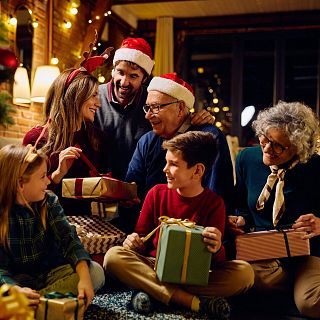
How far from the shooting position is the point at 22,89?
5.06m

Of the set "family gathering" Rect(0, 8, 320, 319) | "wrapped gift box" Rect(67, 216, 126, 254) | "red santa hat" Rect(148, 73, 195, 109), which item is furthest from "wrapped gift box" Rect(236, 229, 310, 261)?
"red santa hat" Rect(148, 73, 195, 109)

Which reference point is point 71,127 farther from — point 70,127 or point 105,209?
point 105,209

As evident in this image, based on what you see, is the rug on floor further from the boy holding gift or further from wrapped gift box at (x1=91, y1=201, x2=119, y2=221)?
wrapped gift box at (x1=91, y1=201, x2=119, y2=221)

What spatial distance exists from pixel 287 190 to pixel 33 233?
1.21 meters

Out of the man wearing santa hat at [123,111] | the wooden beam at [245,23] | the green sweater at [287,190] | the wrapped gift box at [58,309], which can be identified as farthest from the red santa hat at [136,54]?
the wooden beam at [245,23]

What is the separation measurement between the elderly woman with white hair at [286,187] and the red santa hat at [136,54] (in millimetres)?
973

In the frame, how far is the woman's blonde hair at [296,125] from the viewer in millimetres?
2463

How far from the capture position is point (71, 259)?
6.46 feet

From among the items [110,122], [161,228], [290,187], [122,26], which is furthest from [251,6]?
[161,228]

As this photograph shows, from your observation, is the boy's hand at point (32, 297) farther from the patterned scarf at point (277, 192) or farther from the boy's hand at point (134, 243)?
the patterned scarf at point (277, 192)

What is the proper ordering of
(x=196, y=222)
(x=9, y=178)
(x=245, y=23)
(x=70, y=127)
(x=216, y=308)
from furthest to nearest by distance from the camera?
(x=245, y=23)
(x=70, y=127)
(x=196, y=222)
(x=216, y=308)
(x=9, y=178)

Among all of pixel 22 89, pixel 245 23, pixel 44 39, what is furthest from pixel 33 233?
pixel 245 23

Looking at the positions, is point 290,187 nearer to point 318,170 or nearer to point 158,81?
point 318,170

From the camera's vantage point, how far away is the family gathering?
1.99m
